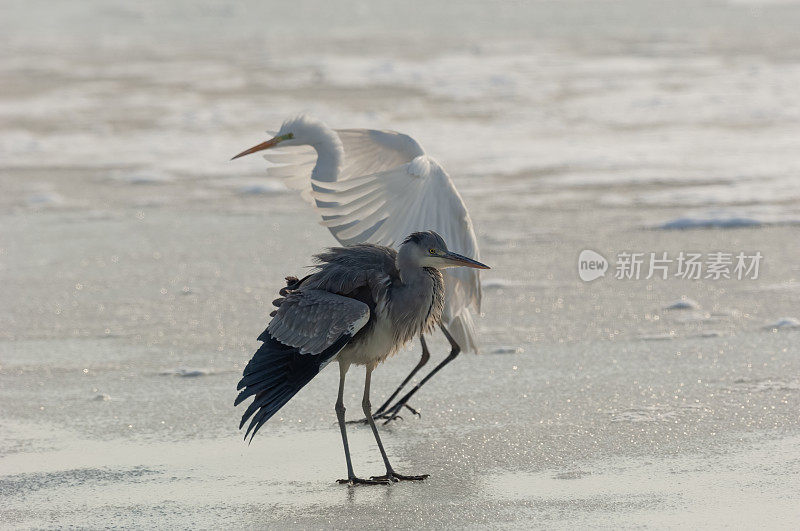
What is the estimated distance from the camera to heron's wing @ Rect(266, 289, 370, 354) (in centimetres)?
418

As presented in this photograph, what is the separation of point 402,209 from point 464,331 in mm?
657

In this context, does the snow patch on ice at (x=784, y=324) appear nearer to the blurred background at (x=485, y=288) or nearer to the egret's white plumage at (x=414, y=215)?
the blurred background at (x=485, y=288)

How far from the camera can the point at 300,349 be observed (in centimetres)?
422

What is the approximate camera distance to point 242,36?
2128cm

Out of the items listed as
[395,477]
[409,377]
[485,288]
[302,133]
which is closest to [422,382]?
[409,377]

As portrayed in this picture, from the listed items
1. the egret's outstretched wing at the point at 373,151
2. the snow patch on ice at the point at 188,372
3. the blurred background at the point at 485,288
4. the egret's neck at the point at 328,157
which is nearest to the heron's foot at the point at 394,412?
the blurred background at the point at 485,288

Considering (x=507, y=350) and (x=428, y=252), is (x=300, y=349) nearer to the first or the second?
(x=428, y=252)

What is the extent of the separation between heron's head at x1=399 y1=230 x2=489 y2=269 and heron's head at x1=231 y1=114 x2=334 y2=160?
2.10 metres

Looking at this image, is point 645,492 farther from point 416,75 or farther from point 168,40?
point 168,40

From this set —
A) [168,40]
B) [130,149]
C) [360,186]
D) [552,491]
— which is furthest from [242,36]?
[552,491]

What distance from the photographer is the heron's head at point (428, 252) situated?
14.2ft

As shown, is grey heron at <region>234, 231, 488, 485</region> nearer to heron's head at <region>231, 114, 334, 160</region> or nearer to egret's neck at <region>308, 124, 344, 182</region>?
egret's neck at <region>308, 124, 344, 182</region>

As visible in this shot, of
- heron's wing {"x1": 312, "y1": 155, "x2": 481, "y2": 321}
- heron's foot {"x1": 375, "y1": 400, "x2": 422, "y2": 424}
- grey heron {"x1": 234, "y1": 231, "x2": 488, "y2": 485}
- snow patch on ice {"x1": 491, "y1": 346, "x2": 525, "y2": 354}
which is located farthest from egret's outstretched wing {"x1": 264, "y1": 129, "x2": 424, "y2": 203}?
grey heron {"x1": 234, "y1": 231, "x2": 488, "y2": 485}

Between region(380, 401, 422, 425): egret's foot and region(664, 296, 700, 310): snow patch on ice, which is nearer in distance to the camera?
region(380, 401, 422, 425): egret's foot
